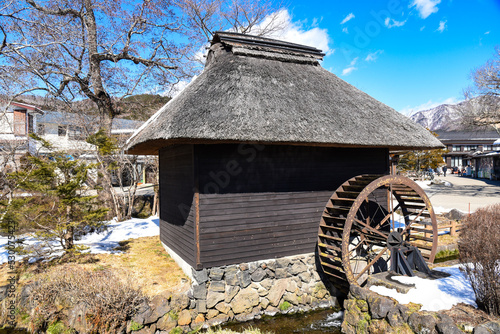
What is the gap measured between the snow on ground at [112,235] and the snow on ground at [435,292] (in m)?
7.26

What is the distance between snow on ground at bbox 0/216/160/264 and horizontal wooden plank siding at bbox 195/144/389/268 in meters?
3.96

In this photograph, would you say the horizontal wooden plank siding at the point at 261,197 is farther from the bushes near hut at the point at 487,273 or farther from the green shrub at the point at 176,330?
the bushes near hut at the point at 487,273

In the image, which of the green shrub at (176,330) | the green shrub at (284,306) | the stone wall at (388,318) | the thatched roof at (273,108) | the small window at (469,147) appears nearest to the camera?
the stone wall at (388,318)

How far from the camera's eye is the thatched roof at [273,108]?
230 inches

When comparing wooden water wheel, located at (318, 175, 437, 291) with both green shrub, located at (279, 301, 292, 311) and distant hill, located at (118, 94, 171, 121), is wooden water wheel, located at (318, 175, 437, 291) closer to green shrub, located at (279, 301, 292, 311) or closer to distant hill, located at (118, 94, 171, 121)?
green shrub, located at (279, 301, 292, 311)

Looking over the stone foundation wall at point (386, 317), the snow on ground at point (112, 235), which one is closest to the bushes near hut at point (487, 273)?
the stone foundation wall at point (386, 317)

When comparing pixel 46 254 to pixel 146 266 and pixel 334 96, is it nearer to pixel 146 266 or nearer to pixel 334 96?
pixel 146 266

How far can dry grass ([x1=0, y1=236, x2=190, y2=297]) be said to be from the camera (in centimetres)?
636

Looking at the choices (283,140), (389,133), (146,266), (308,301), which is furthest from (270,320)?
(389,133)

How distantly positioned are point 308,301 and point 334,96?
17.3 ft

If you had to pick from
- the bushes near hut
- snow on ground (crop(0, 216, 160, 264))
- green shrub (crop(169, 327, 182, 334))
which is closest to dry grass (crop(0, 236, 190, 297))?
snow on ground (crop(0, 216, 160, 264))

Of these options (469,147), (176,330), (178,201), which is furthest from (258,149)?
(469,147)

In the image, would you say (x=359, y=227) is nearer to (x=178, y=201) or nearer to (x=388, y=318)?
(x=388, y=318)

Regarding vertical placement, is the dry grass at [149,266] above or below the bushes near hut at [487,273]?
below
